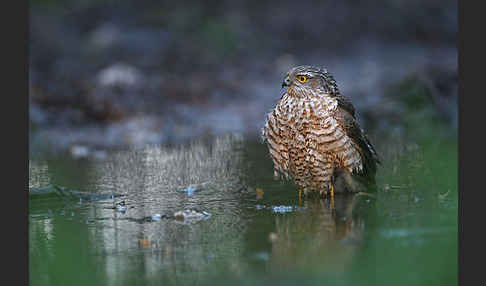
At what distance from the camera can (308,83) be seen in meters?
5.35

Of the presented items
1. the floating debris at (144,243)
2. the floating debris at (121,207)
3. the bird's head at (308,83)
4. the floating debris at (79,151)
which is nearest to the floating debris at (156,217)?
the floating debris at (121,207)

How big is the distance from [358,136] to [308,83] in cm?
59

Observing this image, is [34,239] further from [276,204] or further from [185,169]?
[185,169]

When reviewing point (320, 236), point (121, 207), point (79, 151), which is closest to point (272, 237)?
point (320, 236)

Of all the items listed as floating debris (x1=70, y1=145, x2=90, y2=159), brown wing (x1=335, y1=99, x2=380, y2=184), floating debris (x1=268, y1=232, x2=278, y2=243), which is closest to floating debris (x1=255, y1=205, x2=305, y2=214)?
floating debris (x1=268, y1=232, x2=278, y2=243)

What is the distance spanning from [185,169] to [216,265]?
3189 millimetres

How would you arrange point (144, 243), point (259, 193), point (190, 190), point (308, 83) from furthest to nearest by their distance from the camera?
point (190, 190) < point (259, 193) < point (308, 83) < point (144, 243)

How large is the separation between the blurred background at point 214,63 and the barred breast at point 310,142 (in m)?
3.50

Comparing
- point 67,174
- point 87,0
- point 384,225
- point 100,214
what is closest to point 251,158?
point 67,174

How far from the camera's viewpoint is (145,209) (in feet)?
16.6

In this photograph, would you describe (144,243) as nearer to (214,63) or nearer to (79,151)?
(79,151)

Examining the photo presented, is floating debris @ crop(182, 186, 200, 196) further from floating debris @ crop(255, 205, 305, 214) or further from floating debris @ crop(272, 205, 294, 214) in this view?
floating debris @ crop(272, 205, 294, 214)

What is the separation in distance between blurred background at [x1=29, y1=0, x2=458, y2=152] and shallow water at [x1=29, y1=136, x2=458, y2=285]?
274 centimetres

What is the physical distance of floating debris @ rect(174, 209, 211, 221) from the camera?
474 cm
